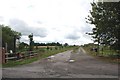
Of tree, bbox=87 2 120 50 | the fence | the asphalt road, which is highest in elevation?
tree, bbox=87 2 120 50

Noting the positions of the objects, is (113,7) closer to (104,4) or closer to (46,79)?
(104,4)

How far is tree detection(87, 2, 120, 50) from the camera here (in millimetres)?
33156

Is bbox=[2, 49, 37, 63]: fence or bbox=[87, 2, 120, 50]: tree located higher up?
bbox=[87, 2, 120, 50]: tree

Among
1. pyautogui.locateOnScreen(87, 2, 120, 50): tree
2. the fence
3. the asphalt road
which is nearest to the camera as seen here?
the asphalt road

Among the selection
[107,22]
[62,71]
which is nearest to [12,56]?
[107,22]

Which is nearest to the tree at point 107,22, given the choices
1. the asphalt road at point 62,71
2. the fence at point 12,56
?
the fence at point 12,56

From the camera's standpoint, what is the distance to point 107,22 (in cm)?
3316

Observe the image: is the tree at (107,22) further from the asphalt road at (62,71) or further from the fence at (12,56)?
the asphalt road at (62,71)

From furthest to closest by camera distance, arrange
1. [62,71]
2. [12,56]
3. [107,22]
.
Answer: [107,22], [12,56], [62,71]

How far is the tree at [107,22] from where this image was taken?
33.2 m

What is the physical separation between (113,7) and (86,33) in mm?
6814

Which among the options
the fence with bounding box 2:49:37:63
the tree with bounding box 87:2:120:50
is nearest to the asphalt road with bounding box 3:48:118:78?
the fence with bounding box 2:49:37:63

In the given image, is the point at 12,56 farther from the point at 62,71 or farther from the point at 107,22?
the point at 62,71

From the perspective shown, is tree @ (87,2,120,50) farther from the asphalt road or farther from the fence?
the asphalt road
